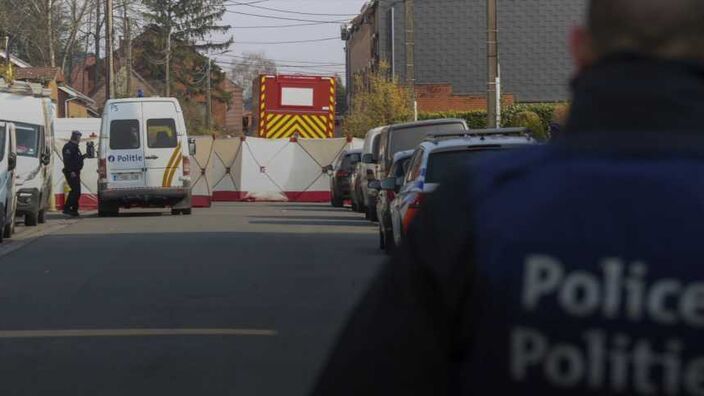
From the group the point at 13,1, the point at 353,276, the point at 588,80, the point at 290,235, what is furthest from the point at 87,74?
the point at 588,80

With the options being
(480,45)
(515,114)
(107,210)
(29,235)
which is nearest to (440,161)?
(29,235)

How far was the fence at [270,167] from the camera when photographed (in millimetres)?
41875

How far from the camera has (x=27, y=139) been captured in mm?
26578

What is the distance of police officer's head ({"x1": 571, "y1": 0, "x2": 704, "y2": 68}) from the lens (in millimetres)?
2084

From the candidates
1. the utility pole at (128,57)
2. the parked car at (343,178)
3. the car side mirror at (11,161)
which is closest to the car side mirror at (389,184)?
the car side mirror at (11,161)

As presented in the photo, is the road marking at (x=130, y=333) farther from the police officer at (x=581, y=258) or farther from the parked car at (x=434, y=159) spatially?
the police officer at (x=581, y=258)

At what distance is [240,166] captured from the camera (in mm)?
42219

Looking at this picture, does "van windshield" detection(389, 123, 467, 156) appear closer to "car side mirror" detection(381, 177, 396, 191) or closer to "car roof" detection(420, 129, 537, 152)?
"car side mirror" detection(381, 177, 396, 191)

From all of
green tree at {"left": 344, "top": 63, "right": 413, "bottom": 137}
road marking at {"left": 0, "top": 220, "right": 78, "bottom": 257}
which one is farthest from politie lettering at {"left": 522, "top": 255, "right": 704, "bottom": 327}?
green tree at {"left": 344, "top": 63, "right": 413, "bottom": 137}

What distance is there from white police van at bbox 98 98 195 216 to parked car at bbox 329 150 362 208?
6.95 meters

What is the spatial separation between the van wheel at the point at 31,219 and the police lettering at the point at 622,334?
2465cm

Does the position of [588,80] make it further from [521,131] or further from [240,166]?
[240,166]

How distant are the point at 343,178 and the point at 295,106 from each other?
553cm

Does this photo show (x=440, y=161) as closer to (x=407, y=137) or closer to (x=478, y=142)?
(x=478, y=142)
